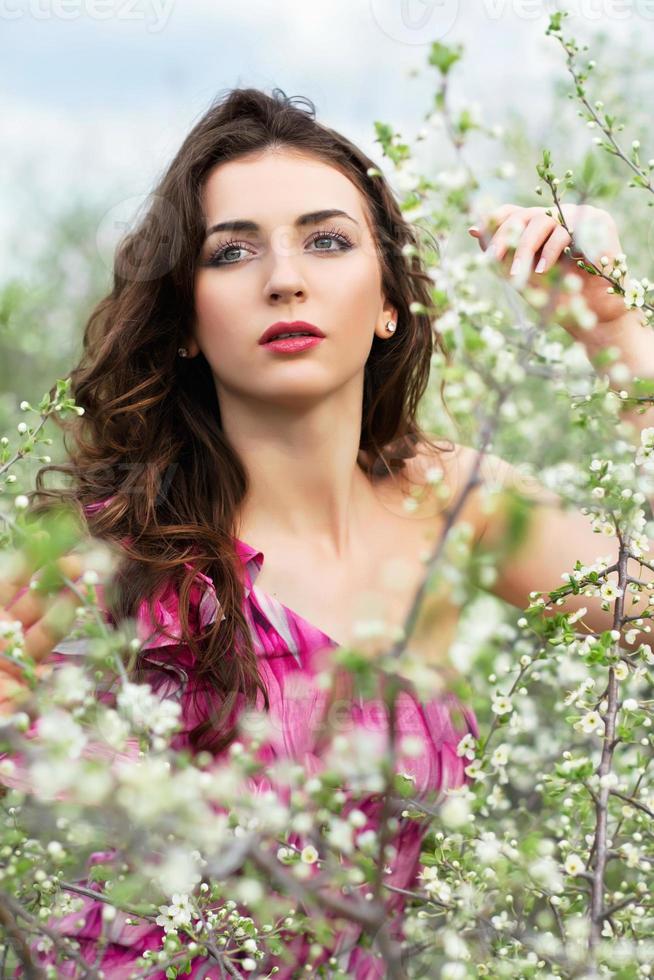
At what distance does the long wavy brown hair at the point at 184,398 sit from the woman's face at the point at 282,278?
94 mm

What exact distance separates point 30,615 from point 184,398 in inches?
39.2

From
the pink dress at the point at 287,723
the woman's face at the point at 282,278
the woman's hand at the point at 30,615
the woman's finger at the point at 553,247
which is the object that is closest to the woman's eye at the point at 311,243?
the woman's face at the point at 282,278

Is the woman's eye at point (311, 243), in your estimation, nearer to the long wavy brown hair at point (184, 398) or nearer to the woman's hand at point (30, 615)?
the long wavy brown hair at point (184, 398)

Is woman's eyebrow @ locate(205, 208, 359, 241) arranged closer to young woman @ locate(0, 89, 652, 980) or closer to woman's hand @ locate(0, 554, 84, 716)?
young woman @ locate(0, 89, 652, 980)

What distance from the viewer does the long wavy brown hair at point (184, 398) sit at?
2.45 m

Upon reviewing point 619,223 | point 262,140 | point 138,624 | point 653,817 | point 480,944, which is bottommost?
point 480,944

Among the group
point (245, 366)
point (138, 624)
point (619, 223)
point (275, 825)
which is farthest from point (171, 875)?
point (619, 223)

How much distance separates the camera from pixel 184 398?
9.24 ft

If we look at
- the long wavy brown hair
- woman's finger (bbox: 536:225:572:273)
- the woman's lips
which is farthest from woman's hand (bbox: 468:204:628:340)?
the woman's lips

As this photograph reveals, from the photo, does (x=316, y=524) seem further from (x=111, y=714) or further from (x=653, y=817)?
(x=111, y=714)

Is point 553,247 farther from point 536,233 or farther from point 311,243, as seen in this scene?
point 311,243

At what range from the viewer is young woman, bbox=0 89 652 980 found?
2.37m

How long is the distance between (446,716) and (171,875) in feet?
5.67

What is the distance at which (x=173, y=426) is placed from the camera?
2.83m
